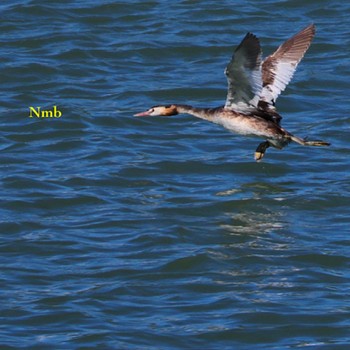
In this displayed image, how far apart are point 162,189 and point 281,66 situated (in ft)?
6.58

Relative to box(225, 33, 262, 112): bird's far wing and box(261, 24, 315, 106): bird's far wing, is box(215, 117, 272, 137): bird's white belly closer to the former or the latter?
box(225, 33, 262, 112): bird's far wing

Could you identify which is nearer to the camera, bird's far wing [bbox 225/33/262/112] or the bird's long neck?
bird's far wing [bbox 225/33/262/112]

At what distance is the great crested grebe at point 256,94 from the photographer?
14.0 metres

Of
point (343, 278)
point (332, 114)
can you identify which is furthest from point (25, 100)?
point (343, 278)

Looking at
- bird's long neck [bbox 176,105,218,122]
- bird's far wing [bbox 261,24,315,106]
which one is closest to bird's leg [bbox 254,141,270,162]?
bird's far wing [bbox 261,24,315,106]

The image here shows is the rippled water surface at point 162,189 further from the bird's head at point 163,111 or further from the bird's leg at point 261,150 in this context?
the bird's head at point 163,111

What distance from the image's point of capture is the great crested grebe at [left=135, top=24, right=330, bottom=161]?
46.0ft

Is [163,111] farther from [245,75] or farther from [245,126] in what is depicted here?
[245,75]

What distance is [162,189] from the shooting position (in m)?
15.1

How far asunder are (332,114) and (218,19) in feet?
13.3

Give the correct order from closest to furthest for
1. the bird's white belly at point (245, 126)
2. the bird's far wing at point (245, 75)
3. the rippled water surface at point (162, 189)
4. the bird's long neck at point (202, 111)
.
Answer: the rippled water surface at point (162, 189) → the bird's far wing at point (245, 75) → the bird's white belly at point (245, 126) → the bird's long neck at point (202, 111)

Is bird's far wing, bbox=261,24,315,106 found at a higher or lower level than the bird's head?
higher

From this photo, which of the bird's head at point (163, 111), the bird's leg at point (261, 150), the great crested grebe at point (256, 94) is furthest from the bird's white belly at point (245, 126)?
the bird's head at point (163, 111)

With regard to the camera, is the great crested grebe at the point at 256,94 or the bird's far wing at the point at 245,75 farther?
the great crested grebe at the point at 256,94
